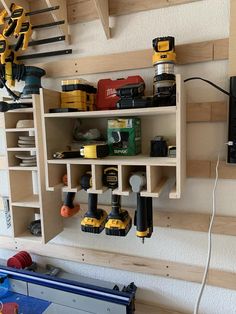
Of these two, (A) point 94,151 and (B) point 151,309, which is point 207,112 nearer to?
(A) point 94,151

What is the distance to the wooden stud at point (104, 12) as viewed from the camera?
878 millimetres

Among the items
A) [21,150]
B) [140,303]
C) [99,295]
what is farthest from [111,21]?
[140,303]

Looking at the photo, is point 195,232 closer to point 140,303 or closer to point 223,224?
point 223,224

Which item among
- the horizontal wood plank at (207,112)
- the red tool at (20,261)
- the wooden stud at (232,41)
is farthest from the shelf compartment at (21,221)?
the wooden stud at (232,41)

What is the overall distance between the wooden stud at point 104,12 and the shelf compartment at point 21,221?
77 centimetres

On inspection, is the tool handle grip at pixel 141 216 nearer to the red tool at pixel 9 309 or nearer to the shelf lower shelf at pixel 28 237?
the shelf lower shelf at pixel 28 237

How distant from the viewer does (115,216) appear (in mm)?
866

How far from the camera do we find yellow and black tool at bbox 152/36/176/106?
0.77 m

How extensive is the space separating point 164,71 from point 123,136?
0.24 m

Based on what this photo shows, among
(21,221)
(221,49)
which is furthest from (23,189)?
(221,49)

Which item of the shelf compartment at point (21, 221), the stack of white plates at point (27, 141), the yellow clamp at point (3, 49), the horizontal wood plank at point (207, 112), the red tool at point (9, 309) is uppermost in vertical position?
the yellow clamp at point (3, 49)

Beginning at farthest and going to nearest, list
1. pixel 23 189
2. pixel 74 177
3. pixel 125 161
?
pixel 23 189 → pixel 74 177 → pixel 125 161

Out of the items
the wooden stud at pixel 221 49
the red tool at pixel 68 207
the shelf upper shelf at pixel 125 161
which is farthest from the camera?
the red tool at pixel 68 207

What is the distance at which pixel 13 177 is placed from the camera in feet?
3.32
